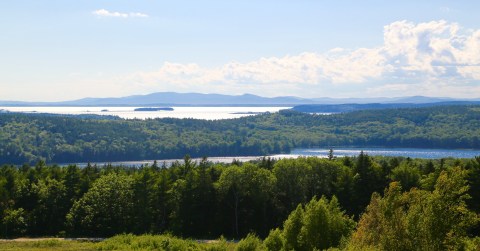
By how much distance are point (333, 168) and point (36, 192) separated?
5111cm

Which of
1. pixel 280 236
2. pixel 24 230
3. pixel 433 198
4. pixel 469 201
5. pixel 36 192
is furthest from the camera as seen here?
pixel 36 192

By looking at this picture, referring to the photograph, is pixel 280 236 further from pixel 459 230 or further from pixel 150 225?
pixel 150 225

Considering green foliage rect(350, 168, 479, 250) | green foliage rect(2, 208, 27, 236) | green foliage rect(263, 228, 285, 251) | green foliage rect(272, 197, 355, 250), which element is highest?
green foliage rect(350, 168, 479, 250)

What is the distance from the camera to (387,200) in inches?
1366

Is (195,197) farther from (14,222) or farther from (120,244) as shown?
(14,222)

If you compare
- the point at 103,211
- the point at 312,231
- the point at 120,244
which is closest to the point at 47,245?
the point at 120,244

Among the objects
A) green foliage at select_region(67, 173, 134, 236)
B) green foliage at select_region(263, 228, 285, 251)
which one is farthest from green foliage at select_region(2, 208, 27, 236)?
green foliage at select_region(263, 228, 285, 251)

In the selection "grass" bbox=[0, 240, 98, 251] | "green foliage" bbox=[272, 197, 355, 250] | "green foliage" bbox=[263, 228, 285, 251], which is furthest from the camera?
"grass" bbox=[0, 240, 98, 251]

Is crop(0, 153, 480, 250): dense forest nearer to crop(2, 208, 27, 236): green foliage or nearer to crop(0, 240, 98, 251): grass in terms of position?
crop(2, 208, 27, 236): green foliage

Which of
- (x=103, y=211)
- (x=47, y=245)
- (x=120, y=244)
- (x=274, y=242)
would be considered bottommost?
(x=47, y=245)

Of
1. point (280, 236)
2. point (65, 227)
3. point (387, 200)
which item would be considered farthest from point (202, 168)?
point (387, 200)

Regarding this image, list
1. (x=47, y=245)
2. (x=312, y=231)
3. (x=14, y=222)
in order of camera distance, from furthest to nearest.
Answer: (x=14, y=222), (x=47, y=245), (x=312, y=231)

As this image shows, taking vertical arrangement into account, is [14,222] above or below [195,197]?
below

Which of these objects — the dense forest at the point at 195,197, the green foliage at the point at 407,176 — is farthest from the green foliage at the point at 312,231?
the green foliage at the point at 407,176
